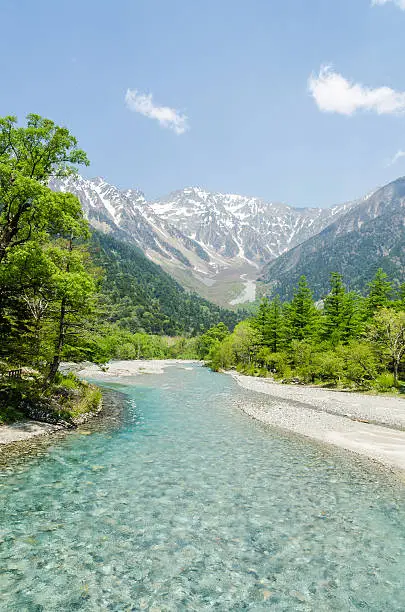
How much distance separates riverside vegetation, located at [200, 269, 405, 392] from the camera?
45531mm

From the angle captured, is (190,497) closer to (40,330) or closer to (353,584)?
(353,584)

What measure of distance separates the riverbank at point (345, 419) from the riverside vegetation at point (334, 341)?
609cm

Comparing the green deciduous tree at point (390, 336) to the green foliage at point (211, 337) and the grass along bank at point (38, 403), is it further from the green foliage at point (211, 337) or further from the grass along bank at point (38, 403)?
the green foliage at point (211, 337)

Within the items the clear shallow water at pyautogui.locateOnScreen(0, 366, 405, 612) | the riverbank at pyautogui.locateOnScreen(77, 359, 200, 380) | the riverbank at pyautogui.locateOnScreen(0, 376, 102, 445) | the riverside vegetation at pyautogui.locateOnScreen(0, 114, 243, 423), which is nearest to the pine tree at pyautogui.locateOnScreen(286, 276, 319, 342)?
the riverbank at pyautogui.locateOnScreen(77, 359, 200, 380)

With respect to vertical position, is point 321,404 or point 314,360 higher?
point 314,360

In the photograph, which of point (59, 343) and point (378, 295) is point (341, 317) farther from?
point (59, 343)

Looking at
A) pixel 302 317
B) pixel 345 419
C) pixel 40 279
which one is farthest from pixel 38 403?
pixel 302 317

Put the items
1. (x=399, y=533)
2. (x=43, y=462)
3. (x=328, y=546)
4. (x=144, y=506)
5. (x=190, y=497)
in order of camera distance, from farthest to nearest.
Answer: (x=43, y=462), (x=190, y=497), (x=144, y=506), (x=399, y=533), (x=328, y=546)

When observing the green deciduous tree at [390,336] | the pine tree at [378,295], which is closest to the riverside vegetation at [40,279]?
the green deciduous tree at [390,336]

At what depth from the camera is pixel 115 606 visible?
7660 millimetres

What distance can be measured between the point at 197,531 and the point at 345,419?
2197 centimetres

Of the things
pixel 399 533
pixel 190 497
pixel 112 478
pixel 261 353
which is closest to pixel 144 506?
pixel 190 497

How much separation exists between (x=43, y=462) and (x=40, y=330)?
1040 centimetres

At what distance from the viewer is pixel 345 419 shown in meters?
29.4
